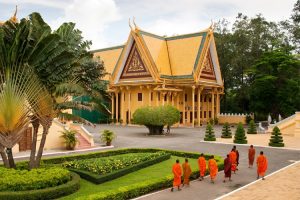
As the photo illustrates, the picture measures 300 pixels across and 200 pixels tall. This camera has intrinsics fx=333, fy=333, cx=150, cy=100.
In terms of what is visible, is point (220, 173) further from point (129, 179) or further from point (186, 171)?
point (129, 179)

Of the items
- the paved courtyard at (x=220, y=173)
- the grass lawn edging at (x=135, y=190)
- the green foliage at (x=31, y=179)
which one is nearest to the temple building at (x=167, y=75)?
the paved courtyard at (x=220, y=173)

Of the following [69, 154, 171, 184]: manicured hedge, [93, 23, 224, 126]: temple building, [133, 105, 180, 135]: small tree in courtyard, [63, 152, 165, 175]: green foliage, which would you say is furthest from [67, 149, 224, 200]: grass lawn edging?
[93, 23, 224, 126]: temple building

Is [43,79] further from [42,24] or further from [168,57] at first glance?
[168,57]

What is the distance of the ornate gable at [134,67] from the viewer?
42.0 metres

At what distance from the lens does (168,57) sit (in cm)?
4400

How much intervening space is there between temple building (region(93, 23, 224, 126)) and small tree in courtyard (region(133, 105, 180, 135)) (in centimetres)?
889

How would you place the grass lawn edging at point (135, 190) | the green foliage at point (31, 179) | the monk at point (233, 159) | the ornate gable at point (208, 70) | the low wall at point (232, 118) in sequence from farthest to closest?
the low wall at point (232, 118) < the ornate gable at point (208, 70) < the monk at point (233, 159) < the green foliage at point (31, 179) < the grass lawn edging at point (135, 190)

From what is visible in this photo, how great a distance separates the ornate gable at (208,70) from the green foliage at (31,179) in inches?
1309

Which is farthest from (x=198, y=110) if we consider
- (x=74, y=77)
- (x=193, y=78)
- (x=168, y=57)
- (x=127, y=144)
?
(x=74, y=77)

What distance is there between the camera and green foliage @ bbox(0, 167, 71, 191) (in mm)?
10531

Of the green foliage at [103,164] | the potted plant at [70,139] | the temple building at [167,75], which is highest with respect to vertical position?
the temple building at [167,75]

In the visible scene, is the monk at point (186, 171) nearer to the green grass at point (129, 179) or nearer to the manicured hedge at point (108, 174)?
the green grass at point (129, 179)

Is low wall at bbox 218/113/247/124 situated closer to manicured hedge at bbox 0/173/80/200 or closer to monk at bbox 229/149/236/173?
monk at bbox 229/149/236/173

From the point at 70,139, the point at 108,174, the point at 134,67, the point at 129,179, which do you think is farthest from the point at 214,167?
the point at 134,67
